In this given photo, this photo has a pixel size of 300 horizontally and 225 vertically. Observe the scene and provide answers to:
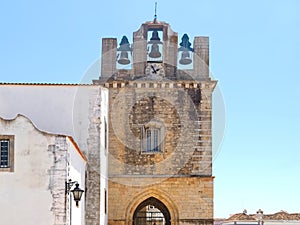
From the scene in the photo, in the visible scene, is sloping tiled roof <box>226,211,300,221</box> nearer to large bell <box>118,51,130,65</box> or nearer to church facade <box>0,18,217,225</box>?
church facade <box>0,18,217,225</box>

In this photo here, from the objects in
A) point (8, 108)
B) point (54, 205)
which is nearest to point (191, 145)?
point (8, 108)

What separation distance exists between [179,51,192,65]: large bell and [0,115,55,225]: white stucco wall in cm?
1166

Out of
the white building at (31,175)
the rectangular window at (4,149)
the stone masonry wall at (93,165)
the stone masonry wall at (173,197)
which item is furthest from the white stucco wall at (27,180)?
the stone masonry wall at (173,197)

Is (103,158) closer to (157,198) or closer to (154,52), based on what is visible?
(157,198)

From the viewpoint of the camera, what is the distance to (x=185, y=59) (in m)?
29.0

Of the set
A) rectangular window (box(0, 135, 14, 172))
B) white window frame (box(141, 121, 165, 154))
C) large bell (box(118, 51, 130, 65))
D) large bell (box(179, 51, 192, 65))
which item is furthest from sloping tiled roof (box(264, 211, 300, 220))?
rectangular window (box(0, 135, 14, 172))

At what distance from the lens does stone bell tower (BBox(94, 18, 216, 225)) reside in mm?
28312

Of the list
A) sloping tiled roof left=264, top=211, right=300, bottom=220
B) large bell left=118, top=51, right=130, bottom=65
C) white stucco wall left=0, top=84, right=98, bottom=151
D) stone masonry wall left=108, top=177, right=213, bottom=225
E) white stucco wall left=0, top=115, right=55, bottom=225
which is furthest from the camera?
sloping tiled roof left=264, top=211, right=300, bottom=220

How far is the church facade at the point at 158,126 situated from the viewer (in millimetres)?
28297

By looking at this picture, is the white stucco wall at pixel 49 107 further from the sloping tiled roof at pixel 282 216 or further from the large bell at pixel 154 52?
the sloping tiled roof at pixel 282 216

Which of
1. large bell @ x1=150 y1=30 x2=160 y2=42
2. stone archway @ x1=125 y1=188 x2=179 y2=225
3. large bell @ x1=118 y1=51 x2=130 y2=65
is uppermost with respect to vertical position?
large bell @ x1=150 y1=30 x2=160 y2=42

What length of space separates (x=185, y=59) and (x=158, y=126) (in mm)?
3237

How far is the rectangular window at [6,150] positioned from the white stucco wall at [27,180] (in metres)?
0.11

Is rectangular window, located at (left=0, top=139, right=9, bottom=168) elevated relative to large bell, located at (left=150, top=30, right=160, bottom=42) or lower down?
lower down
